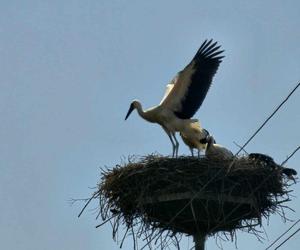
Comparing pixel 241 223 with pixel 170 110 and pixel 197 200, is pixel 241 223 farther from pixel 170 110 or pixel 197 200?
pixel 170 110

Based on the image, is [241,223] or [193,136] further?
[193,136]

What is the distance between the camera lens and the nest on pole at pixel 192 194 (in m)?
10.5

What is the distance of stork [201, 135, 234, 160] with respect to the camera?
458 inches

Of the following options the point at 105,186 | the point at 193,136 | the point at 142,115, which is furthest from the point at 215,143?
the point at 105,186

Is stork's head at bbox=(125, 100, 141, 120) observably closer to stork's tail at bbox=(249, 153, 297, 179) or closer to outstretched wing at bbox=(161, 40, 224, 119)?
outstretched wing at bbox=(161, 40, 224, 119)

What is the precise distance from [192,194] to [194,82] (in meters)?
2.43

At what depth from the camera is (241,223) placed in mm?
10891

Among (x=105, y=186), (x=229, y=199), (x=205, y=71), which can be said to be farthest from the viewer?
(x=205, y=71)

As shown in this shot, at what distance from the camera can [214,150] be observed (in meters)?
12.0

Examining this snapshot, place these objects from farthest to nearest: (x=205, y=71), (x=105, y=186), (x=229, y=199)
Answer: (x=205, y=71) → (x=105, y=186) → (x=229, y=199)

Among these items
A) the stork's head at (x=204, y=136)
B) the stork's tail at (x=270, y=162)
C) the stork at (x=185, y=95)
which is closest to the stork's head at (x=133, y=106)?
the stork at (x=185, y=95)

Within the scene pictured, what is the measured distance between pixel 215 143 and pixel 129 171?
1.85 meters

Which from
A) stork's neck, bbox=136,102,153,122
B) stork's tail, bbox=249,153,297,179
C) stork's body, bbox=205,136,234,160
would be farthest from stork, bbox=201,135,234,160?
stork's neck, bbox=136,102,153,122

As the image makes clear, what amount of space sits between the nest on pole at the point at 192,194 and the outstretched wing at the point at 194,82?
1608 millimetres
